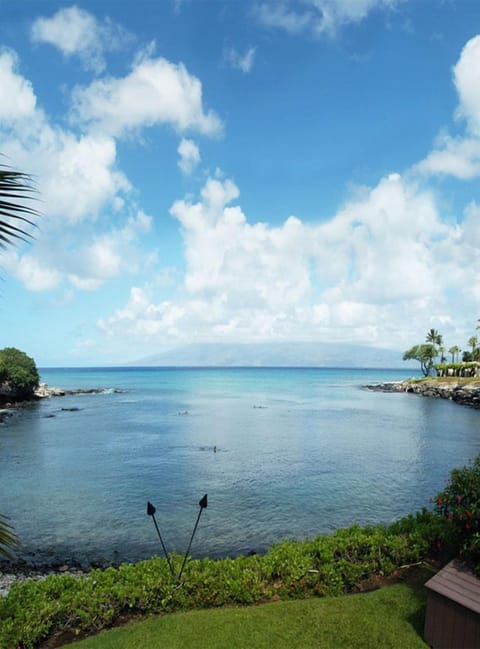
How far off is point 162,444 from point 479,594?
43349 millimetres

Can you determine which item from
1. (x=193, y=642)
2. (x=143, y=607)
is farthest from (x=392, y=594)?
(x=143, y=607)

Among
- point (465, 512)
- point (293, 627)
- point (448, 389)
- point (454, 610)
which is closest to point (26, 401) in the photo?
point (293, 627)

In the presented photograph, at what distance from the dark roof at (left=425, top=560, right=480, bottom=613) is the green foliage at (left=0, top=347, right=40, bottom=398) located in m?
89.7

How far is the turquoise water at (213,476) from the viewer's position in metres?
23.5

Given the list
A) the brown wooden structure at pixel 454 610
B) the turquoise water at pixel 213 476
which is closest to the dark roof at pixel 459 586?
the brown wooden structure at pixel 454 610

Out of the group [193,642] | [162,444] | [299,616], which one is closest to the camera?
[193,642]

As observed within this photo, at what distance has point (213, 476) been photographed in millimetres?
35094

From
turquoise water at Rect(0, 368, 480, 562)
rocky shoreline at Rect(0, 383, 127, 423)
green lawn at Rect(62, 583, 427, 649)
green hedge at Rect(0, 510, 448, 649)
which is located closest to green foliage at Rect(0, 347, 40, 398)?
rocky shoreline at Rect(0, 383, 127, 423)

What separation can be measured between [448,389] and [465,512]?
4096 inches

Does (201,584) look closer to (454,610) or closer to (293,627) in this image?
(293,627)

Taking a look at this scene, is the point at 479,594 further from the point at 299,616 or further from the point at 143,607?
the point at 143,607

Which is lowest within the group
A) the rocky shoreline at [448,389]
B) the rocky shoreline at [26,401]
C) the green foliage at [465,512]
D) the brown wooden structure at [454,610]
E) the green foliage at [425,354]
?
the rocky shoreline at [26,401]

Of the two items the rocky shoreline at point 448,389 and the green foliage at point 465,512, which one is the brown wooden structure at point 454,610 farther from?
the rocky shoreline at point 448,389

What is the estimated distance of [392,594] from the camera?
38.7 ft
